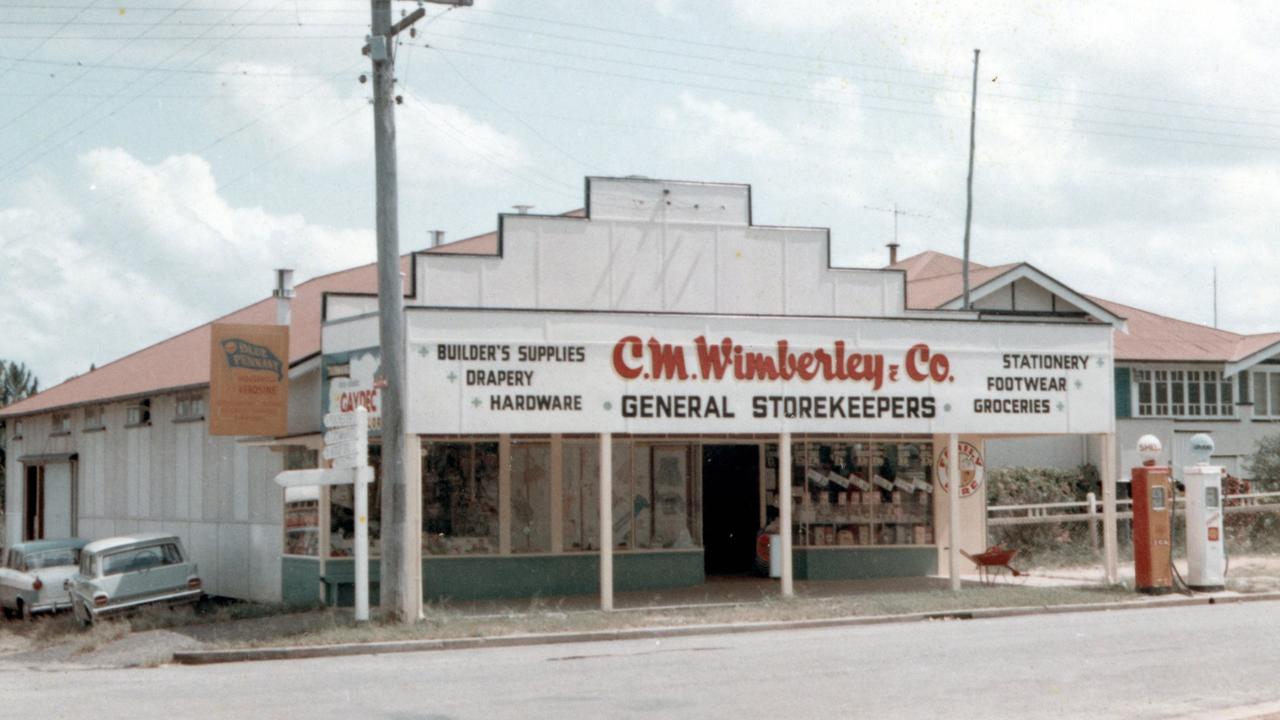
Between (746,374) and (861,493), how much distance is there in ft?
18.6

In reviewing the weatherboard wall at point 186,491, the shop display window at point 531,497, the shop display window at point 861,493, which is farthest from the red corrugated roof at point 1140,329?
the weatherboard wall at point 186,491

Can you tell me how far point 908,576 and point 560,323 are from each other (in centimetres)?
901

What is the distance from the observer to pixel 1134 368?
1634 inches

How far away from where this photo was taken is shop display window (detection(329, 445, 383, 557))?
22906 mm

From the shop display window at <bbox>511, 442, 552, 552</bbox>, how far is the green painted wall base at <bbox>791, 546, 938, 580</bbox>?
4834mm

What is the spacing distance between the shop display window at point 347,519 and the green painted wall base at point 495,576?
21cm

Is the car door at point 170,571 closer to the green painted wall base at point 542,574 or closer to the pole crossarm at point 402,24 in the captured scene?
the green painted wall base at point 542,574

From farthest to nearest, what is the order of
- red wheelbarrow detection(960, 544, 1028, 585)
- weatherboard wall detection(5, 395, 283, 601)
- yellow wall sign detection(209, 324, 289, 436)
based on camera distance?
weatherboard wall detection(5, 395, 283, 601) → red wheelbarrow detection(960, 544, 1028, 585) → yellow wall sign detection(209, 324, 289, 436)

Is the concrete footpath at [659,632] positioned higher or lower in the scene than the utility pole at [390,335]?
lower

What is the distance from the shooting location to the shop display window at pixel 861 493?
26.1 metres

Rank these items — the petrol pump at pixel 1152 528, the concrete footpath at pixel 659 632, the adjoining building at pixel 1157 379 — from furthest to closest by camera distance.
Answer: the adjoining building at pixel 1157 379
the petrol pump at pixel 1152 528
the concrete footpath at pixel 659 632

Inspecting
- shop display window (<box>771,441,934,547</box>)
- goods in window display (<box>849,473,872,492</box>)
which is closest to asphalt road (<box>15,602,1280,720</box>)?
shop display window (<box>771,441,934,547</box>)

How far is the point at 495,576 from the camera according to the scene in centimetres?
2319

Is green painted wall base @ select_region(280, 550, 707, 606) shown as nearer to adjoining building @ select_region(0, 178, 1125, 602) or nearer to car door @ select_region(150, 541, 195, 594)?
adjoining building @ select_region(0, 178, 1125, 602)
